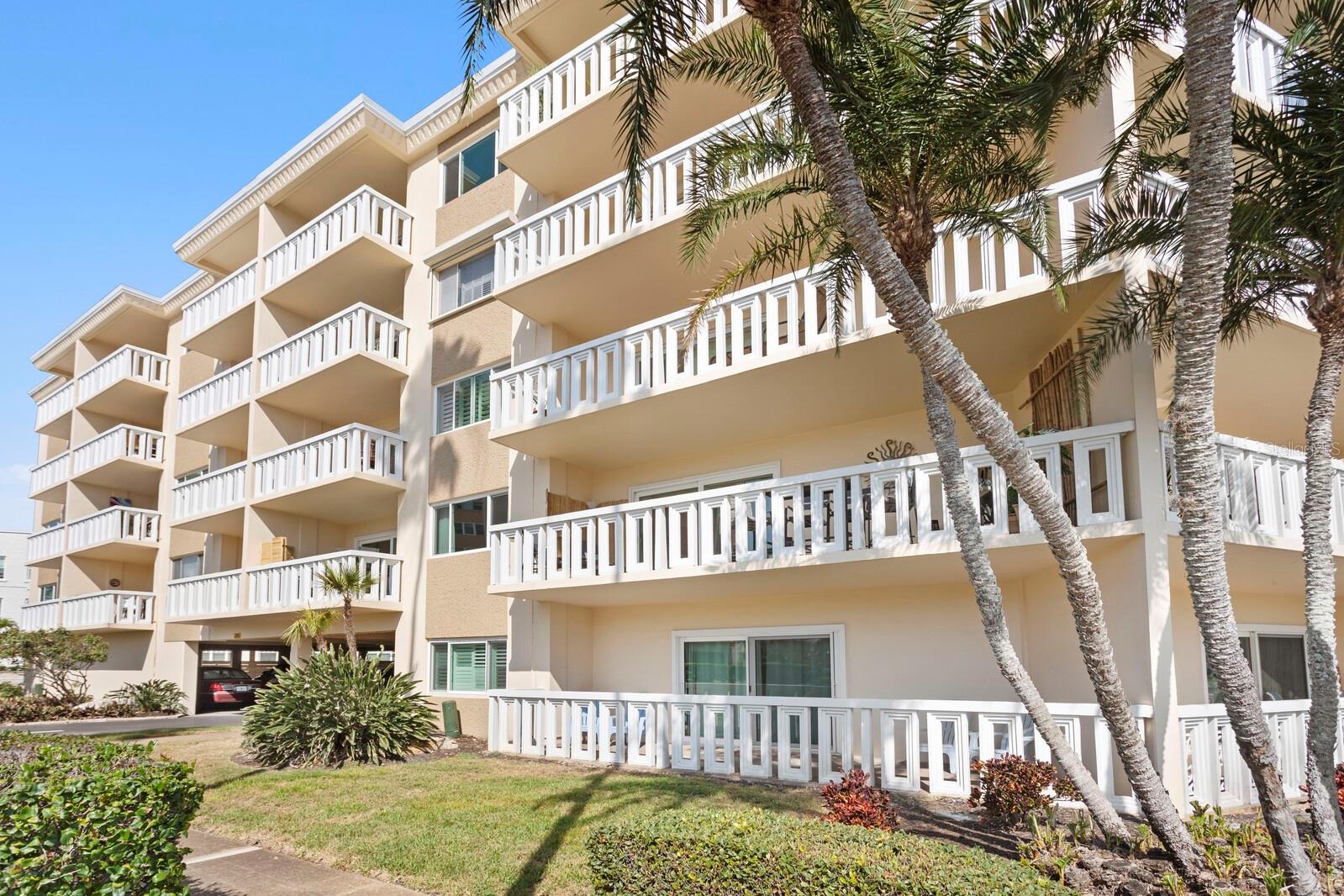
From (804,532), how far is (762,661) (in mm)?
3907

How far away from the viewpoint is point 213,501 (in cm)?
2556

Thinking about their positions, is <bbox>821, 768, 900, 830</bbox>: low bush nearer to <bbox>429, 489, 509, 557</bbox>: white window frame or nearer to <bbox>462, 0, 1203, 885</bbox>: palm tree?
<bbox>462, 0, 1203, 885</bbox>: palm tree

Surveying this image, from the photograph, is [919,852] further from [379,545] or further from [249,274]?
[249,274]

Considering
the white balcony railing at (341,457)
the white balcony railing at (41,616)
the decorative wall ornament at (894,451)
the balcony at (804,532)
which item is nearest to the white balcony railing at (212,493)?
the white balcony railing at (341,457)

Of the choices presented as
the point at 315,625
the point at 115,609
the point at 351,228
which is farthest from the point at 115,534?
the point at 351,228

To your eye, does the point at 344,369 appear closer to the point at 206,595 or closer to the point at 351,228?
the point at 351,228

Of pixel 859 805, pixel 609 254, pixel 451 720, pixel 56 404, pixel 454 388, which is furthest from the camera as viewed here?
pixel 56 404

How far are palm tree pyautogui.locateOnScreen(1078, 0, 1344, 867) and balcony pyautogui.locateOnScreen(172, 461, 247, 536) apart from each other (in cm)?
2242

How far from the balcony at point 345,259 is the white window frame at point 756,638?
11.9 metres

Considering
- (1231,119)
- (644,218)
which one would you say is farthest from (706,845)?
(644,218)

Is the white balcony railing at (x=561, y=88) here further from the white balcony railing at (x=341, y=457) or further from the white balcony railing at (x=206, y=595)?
the white balcony railing at (x=206, y=595)

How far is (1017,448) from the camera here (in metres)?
6.44

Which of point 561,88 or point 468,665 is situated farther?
point 468,665

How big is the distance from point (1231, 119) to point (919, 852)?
5.38 m
